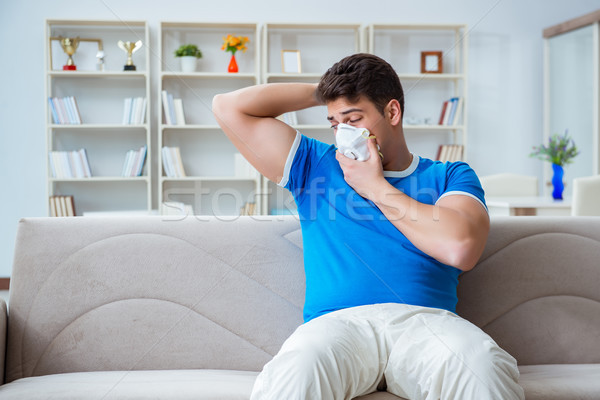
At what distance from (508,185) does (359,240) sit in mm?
3033

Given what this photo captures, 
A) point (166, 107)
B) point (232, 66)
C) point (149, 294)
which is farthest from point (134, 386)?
point (232, 66)

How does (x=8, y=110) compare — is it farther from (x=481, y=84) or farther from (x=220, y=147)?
(x=481, y=84)

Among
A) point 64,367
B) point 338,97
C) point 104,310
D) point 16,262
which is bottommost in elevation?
point 64,367

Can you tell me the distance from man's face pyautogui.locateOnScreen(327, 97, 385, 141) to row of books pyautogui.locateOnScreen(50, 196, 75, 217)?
139 inches

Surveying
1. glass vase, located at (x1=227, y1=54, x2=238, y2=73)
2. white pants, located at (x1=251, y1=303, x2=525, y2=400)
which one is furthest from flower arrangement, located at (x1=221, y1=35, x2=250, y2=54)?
white pants, located at (x1=251, y1=303, x2=525, y2=400)

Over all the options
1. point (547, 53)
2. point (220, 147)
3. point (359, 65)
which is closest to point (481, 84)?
point (547, 53)

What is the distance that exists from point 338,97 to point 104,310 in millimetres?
826

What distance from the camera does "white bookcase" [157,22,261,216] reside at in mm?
4637

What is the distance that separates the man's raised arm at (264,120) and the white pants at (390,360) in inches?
18.3

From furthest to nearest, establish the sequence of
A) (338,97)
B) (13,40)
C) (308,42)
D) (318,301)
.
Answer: (308,42), (13,40), (338,97), (318,301)

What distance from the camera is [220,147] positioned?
188 inches

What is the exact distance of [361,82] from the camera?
4.68ft

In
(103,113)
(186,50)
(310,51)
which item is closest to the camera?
(186,50)

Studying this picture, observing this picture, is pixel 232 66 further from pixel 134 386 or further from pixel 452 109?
pixel 134 386
